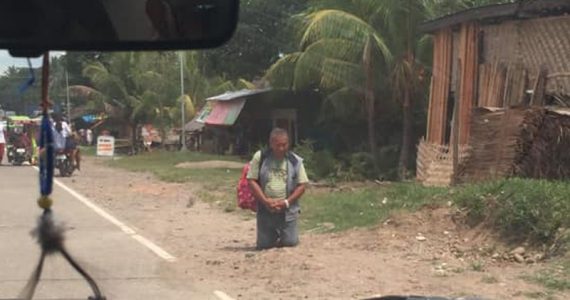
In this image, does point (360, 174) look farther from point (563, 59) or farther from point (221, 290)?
point (221, 290)

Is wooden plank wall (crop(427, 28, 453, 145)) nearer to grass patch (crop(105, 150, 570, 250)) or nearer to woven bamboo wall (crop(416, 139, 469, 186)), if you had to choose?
woven bamboo wall (crop(416, 139, 469, 186))

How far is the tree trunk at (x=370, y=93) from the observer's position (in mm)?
20234

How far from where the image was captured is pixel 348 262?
917 centimetres

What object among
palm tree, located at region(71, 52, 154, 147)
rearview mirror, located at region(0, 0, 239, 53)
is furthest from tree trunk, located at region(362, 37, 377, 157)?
rearview mirror, located at region(0, 0, 239, 53)

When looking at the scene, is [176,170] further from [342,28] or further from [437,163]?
[437,163]

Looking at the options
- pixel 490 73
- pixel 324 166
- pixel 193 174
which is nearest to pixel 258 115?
pixel 193 174

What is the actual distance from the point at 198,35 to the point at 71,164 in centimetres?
2246

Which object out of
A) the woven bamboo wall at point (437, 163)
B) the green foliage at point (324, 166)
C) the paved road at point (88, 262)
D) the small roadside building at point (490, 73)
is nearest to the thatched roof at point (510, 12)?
the small roadside building at point (490, 73)

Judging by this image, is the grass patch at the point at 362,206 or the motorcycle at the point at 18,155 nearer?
the grass patch at the point at 362,206

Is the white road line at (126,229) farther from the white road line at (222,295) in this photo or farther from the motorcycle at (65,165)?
the motorcycle at (65,165)

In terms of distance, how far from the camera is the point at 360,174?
21.8 m

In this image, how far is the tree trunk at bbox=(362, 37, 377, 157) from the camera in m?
20.2

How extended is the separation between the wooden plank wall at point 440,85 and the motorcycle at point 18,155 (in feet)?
51.3

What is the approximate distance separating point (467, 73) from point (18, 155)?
58.8 ft
